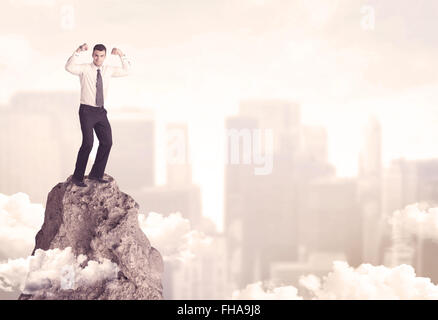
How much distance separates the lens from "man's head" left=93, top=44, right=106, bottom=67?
20.7 ft

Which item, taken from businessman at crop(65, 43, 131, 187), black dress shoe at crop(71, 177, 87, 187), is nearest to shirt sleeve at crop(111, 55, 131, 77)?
businessman at crop(65, 43, 131, 187)

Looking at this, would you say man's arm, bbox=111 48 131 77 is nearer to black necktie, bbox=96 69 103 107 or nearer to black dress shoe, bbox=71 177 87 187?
black necktie, bbox=96 69 103 107

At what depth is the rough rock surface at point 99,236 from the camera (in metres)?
6.25

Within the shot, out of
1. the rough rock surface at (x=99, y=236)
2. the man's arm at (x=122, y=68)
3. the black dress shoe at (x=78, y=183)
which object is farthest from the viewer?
the man's arm at (x=122, y=68)

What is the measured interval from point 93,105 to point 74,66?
470 millimetres

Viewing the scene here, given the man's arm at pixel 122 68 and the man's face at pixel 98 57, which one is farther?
the man's arm at pixel 122 68

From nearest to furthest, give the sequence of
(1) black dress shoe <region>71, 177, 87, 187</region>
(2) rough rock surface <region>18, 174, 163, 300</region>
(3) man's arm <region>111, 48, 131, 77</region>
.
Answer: (2) rough rock surface <region>18, 174, 163, 300</region>
(1) black dress shoe <region>71, 177, 87, 187</region>
(3) man's arm <region>111, 48, 131, 77</region>

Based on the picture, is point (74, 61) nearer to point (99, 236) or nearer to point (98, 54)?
point (98, 54)

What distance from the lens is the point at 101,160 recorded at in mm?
6465

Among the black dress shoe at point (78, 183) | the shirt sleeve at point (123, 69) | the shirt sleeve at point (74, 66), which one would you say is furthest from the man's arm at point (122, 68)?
the black dress shoe at point (78, 183)

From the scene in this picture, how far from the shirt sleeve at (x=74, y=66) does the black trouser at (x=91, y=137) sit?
384mm

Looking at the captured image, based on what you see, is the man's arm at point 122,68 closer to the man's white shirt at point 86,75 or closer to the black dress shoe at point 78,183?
the man's white shirt at point 86,75

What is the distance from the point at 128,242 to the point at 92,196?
2.12 feet
